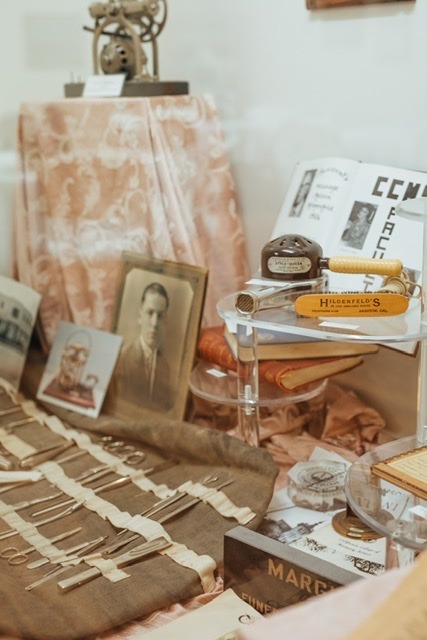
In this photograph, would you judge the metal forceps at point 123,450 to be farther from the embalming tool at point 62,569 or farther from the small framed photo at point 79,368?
the embalming tool at point 62,569

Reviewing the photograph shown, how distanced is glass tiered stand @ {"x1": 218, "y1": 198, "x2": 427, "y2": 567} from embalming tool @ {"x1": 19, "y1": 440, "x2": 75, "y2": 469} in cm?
41

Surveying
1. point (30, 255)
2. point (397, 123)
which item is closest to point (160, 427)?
point (30, 255)

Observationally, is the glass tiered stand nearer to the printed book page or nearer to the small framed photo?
the printed book page

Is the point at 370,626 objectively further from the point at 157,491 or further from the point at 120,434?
the point at 120,434

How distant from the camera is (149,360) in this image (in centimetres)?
187

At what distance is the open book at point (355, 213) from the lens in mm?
1592

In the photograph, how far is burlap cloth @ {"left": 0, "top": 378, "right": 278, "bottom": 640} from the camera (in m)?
1.17

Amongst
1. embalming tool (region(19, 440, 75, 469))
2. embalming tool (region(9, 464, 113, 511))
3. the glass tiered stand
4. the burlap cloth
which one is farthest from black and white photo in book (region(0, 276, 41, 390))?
the glass tiered stand

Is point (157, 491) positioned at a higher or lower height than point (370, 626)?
lower

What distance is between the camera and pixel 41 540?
1.40 m

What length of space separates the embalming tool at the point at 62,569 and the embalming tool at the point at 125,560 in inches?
1.5

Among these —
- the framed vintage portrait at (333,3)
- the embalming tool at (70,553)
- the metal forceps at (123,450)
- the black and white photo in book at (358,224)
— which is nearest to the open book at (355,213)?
the black and white photo in book at (358,224)

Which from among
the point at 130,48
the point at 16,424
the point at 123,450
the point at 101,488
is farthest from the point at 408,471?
the point at 130,48

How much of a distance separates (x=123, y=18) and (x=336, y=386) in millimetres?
982
